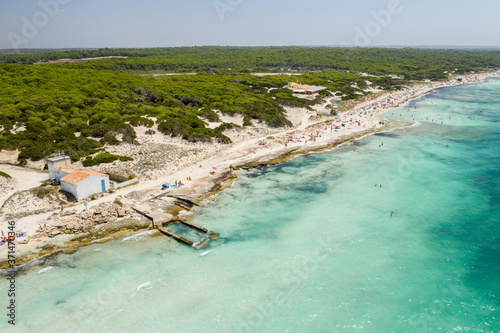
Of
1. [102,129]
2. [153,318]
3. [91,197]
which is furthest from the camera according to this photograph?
[102,129]

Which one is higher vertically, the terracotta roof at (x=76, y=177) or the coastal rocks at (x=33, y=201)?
the terracotta roof at (x=76, y=177)

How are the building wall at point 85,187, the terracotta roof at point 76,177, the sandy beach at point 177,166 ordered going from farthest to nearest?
the terracotta roof at point 76,177 → the building wall at point 85,187 → the sandy beach at point 177,166

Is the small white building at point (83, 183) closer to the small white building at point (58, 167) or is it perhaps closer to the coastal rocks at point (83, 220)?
the small white building at point (58, 167)

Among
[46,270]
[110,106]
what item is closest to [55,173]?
[46,270]

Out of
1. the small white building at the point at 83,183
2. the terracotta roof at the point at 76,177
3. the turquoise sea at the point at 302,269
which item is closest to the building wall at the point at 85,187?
the small white building at the point at 83,183

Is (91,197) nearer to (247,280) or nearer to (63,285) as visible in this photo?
(63,285)

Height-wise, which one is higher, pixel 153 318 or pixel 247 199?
pixel 247 199

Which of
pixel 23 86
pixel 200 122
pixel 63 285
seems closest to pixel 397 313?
pixel 63 285
